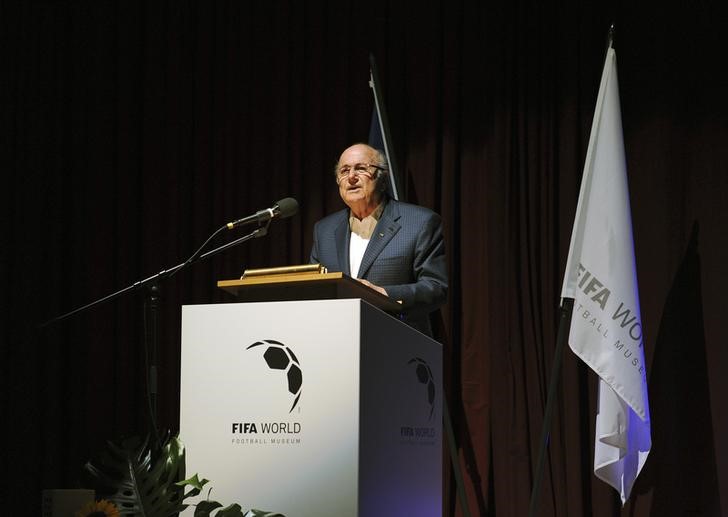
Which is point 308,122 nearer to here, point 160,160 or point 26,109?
point 160,160

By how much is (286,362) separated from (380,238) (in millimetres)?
1347

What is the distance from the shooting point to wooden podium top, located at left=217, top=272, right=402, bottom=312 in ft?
7.42

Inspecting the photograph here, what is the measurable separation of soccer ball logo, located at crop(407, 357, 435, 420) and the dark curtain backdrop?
4.90ft

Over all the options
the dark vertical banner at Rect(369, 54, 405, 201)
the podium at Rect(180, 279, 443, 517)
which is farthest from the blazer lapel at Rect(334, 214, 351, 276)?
the podium at Rect(180, 279, 443, 517)

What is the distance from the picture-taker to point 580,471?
4.07 m

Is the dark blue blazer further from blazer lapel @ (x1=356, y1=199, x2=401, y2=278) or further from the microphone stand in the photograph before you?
the microphone stand

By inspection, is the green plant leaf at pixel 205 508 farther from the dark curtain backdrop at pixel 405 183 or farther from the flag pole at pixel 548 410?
the flag pole at pixel 548 410

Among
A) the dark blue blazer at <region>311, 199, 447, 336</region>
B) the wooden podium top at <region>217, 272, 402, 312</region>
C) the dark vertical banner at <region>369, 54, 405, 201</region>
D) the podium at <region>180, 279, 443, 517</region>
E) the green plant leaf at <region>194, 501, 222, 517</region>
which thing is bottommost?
the green plant leaf at <region>194, 501, 222, 517</region>

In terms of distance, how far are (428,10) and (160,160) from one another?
5.73ft

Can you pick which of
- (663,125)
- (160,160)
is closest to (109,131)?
(160,160)

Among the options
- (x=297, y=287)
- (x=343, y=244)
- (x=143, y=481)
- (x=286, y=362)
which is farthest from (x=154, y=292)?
(x=286, y=362)

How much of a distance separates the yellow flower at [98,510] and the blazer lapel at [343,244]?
1467 millimetres

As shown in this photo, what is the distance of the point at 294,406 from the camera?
2.17 metres

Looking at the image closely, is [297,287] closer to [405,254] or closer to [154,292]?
[154,292]
